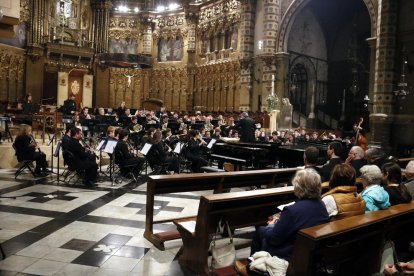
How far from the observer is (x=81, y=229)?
5613mm

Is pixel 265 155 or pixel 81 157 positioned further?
pixel 265 155

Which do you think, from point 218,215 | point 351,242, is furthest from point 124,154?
point 351,242

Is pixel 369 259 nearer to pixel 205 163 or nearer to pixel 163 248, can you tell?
pixel 163 248

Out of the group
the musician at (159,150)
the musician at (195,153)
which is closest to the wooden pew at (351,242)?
the musician at (159,150)

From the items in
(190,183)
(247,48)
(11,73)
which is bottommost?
(190,183)

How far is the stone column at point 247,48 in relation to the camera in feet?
74.7

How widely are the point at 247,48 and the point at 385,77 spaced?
31.1 feet

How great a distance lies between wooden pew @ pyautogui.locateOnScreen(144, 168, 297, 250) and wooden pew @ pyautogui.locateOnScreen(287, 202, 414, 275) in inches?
90.8

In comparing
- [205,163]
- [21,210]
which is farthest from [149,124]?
[21,210]

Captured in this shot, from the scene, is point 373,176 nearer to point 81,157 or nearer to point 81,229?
point 81,229

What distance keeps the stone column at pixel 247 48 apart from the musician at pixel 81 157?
1490 centimetres

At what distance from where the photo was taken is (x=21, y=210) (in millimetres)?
6488

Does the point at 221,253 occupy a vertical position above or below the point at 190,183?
below

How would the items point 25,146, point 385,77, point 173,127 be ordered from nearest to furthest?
1. point 25,146
2. point 173,127
3. point 385,77
